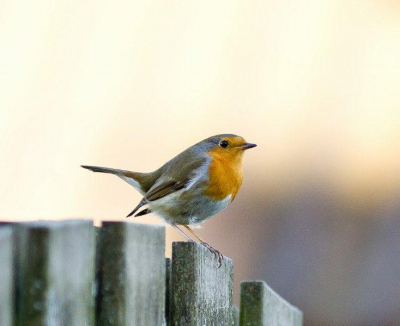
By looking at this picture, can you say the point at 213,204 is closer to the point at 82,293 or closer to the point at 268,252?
the point at 268,252

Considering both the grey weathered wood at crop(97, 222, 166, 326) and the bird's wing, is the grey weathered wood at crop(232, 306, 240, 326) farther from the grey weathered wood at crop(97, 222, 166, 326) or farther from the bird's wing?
the bird's wing

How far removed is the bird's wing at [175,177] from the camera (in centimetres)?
459

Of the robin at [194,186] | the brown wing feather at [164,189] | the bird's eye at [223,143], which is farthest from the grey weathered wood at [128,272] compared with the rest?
the bird's eye at [223,143]

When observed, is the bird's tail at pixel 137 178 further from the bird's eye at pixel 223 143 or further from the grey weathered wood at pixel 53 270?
the grey weathered wood at pixel 53 270

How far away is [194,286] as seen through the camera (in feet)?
7.54

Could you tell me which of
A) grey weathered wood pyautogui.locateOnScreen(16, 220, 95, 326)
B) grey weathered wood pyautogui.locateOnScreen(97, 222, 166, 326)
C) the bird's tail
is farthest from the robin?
grey weathered wood pyautogui.locateOnScreen(16, 220, 95, 326)

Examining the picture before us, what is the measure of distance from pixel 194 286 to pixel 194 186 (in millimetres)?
2333

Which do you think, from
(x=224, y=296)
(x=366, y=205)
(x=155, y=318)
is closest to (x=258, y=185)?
(x=366, y=205)

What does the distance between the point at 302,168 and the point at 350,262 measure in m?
0.72

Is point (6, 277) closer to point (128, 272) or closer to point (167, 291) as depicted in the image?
point (128, 272)

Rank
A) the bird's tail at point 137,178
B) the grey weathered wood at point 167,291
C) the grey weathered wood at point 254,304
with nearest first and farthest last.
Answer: the grey weathered wood at point 167,291
the grey weathered wood at point 254,304
the bird's tail at point 137,178

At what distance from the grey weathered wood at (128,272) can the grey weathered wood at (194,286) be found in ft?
0.74

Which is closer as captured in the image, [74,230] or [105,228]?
[74,230]

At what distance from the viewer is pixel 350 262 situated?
5457 millimetres
